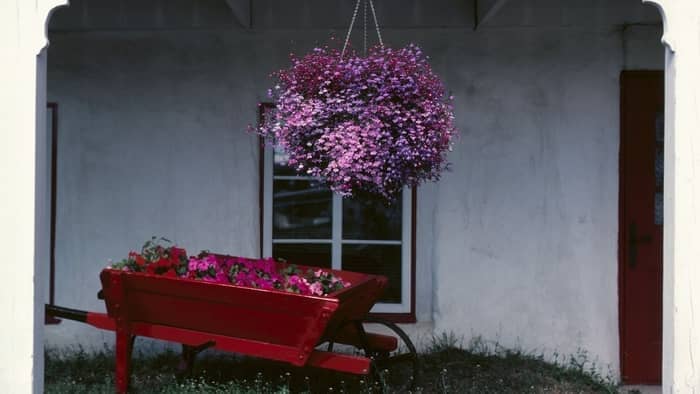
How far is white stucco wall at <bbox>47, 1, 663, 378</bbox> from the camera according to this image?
19.6 feet

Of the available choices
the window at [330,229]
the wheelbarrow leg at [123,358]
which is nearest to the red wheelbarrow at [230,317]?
the wheelbarrow leg at [123,358]

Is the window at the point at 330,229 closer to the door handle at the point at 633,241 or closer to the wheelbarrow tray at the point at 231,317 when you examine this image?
the wheelbarrow tray at the point at 231,317

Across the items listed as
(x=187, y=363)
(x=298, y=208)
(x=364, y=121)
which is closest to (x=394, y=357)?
(x=187, y=363)

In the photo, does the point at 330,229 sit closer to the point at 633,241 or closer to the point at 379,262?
the point at 379,262

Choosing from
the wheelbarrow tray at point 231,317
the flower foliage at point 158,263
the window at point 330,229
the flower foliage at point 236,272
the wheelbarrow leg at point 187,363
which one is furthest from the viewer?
the window at point 330,229

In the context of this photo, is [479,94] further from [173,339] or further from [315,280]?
[173,339]

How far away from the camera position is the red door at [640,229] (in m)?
5.93

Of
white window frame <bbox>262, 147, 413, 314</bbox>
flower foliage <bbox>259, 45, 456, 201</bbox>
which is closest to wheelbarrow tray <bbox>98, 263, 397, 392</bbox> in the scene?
flower foliage <bbox>259, 45, 456, 201</bbox>

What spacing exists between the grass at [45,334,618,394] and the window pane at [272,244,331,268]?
2.83 feet

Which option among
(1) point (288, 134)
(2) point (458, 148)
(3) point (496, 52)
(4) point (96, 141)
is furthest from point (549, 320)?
(4) point (96, 141)

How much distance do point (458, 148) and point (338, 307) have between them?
2144 mm

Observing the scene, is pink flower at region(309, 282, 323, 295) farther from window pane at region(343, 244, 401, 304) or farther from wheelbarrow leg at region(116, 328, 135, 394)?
window pane at region(343, 244, 401, 304)
